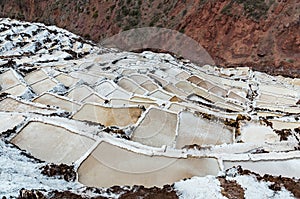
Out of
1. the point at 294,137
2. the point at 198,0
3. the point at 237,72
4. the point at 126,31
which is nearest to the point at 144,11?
the point at 126,31

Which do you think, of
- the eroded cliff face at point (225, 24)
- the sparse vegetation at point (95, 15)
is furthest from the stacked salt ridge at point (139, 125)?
the sparse vegetation at point (95, 15)

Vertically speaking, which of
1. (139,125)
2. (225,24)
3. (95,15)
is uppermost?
(139,125)

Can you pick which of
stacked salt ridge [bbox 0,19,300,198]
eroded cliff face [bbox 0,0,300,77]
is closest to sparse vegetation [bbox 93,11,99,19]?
eroded cliff face [bbox 0,0,300,77]

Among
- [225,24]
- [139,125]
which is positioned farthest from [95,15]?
[139,125]

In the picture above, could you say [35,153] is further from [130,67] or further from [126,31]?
[126,31]

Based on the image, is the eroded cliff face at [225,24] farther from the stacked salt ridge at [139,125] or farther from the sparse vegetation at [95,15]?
the stacked salt ridge at [139,125]

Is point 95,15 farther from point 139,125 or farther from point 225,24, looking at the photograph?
point 139,125
